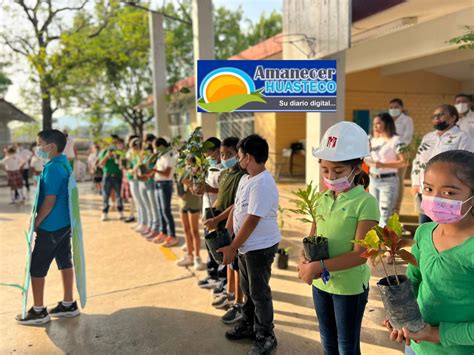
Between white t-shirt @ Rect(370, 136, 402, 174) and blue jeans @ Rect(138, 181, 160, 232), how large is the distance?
3.56m

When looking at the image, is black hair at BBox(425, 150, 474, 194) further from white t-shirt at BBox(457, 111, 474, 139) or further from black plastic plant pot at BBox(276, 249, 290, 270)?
white t-shirt at BBox(457, 111, 474, 139)

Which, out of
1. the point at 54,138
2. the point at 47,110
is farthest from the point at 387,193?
the point at 47,110

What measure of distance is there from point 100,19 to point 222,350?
1878cm

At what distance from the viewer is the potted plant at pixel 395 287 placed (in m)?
1.35

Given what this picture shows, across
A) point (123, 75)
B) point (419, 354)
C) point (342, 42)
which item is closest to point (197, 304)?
point (419, 354)

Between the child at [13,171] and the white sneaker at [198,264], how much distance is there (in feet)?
25.3

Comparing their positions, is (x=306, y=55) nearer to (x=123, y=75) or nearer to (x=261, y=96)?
(x=261, y=96)

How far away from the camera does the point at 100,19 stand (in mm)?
17875

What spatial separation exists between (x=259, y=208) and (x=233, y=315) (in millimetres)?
1314

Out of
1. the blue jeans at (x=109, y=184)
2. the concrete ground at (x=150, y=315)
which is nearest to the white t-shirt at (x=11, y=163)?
the blue jeans at (x=109, y=184)

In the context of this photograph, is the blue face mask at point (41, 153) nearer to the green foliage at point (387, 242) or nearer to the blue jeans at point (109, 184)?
the green foliage at point (387, 242)

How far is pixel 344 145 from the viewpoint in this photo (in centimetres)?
196

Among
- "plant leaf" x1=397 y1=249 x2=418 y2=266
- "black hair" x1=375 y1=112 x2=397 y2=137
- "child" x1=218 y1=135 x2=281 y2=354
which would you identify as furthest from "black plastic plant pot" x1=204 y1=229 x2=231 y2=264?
"black hair" x1=375 y1=112 x2=397 y2=137

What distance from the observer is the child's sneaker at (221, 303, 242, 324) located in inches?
131
